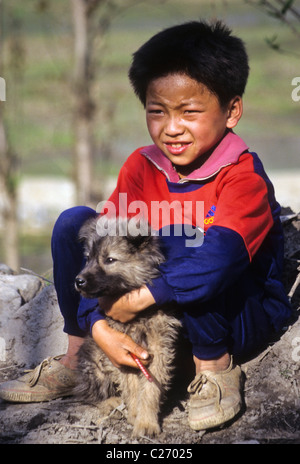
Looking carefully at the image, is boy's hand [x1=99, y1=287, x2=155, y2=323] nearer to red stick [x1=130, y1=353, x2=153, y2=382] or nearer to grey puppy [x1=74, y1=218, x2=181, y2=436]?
grey puppy [x1=74, y1=218, x2=181, y2=436]

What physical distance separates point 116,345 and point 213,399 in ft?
1.88

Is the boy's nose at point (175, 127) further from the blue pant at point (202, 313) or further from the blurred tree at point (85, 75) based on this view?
the blurred tree at point (85, 75)

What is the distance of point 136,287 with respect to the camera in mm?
3113

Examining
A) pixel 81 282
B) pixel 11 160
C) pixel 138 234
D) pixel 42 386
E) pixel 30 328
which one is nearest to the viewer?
pixel 81 282

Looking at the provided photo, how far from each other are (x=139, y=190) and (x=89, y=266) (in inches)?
30.0

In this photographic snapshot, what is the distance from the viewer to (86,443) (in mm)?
3113

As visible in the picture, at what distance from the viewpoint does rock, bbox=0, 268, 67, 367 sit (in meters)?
4.23

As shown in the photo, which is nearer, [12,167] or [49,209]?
[12,167]

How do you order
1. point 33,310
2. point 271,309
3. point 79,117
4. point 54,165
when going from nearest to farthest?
point 271,309 < point 33,310 < point 79,117 < point 54,165

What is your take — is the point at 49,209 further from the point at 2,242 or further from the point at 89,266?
the point at 89,266

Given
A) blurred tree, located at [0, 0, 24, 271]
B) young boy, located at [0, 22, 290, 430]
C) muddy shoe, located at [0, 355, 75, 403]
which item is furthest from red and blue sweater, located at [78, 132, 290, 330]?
blurred tree, located at [0, 0, 24, 271]

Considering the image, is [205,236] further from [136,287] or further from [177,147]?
[177,147]

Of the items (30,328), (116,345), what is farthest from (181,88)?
(30,328)

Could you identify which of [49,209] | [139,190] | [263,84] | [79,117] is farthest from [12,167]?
[263,84]
